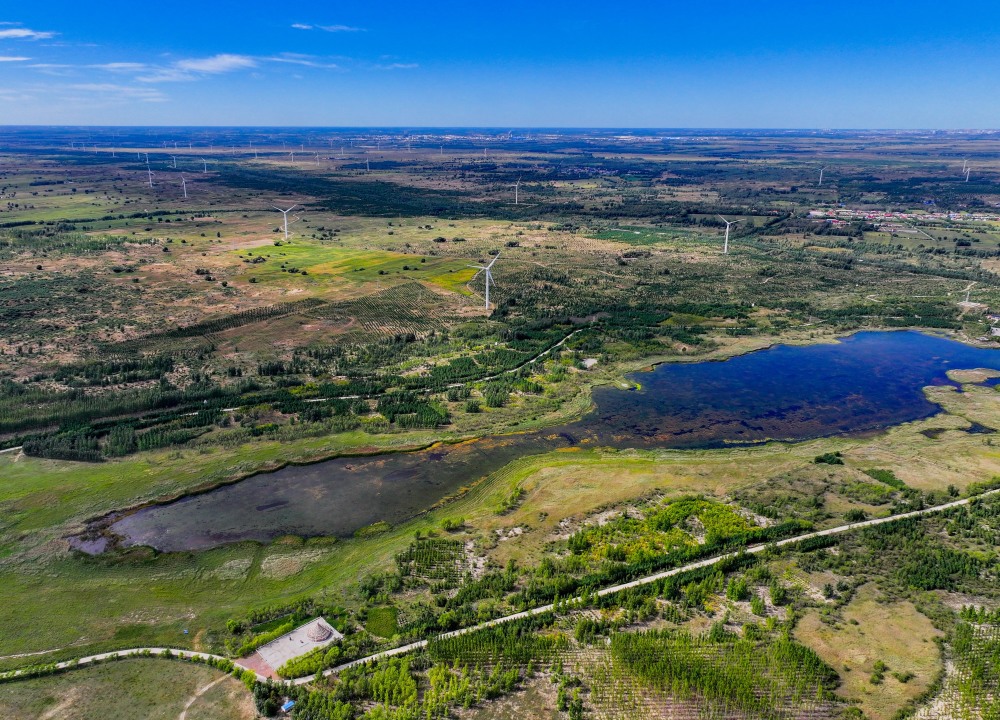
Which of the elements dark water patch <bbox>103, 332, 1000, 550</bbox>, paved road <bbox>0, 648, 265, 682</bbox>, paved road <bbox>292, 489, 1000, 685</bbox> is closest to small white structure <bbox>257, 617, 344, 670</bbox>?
paved road <bbox>0, 648, 265, 682</bbox>

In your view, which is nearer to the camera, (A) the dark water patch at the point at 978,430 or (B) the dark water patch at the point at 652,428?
(B) the dark water patch at the point at 652,428

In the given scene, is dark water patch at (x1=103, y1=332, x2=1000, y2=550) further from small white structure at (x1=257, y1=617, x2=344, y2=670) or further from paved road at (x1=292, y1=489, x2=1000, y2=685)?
paved road at (x1=292, y1=489, x2=1000, y2=685)

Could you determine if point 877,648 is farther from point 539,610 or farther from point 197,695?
point 197,695

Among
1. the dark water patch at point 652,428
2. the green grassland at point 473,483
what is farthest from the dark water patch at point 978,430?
the dark water patch at point 652,428

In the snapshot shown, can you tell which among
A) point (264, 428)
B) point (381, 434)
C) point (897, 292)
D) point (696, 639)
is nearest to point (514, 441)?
point (381, 434)

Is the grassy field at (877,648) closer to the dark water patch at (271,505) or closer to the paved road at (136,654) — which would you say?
the paved road at (136,654)

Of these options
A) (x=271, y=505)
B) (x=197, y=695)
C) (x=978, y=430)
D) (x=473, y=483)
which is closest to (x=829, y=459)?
(x=978, y=430)

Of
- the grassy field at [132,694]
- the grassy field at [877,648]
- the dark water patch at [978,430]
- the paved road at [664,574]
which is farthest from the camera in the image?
the dark water patch at [978,430]
